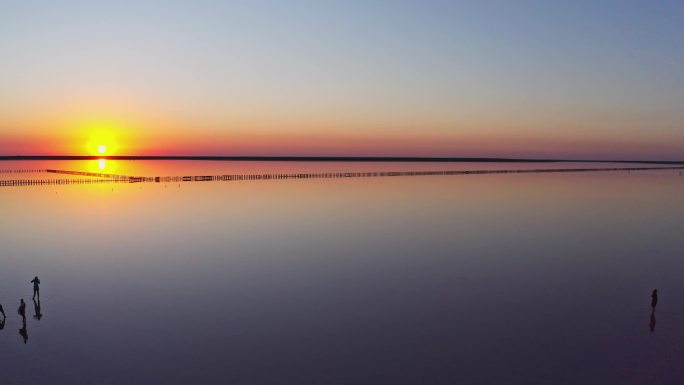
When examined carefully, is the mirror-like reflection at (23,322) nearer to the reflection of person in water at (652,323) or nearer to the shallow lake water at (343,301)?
the shallow lake water at (343,301)

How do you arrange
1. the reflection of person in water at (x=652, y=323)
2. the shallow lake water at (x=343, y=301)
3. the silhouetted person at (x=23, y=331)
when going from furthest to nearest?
the reflection of person in water at (x=652, y=323)
the silhouetted person at (x=23, y=331)
the shallow lake water at (x=343, y=301)

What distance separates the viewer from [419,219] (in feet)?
211

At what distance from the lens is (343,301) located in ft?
97.5

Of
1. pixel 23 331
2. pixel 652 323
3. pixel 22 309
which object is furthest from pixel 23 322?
pixel 652 323

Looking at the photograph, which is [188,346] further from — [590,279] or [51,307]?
[590,279]

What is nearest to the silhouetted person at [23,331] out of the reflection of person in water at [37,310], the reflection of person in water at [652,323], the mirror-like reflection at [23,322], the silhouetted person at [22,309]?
the mirror-like reflection at [23,322]

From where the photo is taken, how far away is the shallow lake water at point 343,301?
21.5 m

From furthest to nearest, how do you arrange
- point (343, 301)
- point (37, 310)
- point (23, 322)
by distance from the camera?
point (343, 301)
point (37, 310)
point (23, 322)

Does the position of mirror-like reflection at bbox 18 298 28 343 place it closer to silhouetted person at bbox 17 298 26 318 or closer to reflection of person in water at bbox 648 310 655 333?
silhouetted person at bbox 17 298 26 318

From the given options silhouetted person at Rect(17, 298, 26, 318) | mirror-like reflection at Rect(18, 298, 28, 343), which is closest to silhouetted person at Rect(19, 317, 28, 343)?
mirror-like reflection at Rect(18, 298, 28, 343)

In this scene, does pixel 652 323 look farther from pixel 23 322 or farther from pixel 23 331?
pixel 23 322

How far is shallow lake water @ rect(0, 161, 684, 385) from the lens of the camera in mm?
21547

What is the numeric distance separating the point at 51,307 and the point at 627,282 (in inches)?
1379

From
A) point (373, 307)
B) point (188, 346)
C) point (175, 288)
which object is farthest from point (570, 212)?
point (188, 346)
